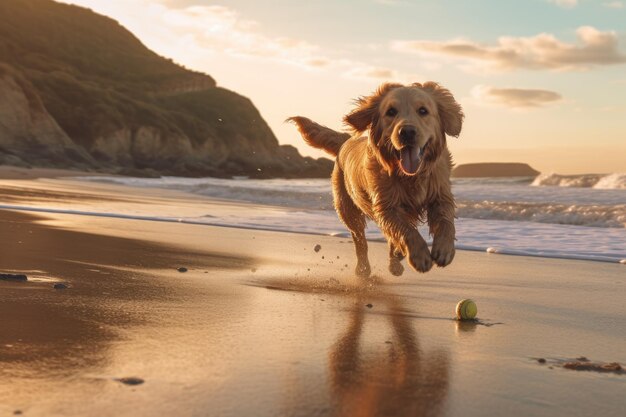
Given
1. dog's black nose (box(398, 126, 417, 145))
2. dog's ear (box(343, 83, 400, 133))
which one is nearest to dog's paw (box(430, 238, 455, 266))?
dog's black nose (box(398, 126, 417, 145))

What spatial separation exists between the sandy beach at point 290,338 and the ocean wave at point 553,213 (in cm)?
584

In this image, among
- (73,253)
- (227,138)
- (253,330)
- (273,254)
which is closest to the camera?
(253,330)

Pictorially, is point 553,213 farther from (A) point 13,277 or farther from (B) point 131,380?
(B) point 131,380

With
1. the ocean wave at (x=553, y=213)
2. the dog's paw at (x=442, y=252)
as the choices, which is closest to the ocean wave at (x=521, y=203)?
the ocean wave at (x=553, y=213)

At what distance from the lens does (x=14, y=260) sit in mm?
5406

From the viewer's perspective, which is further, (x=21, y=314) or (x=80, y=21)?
(x=80, y=21)

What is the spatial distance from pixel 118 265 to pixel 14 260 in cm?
73

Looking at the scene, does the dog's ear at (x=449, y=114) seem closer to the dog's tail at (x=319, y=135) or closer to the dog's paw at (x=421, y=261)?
the dog's paw at (x=421, y=261)

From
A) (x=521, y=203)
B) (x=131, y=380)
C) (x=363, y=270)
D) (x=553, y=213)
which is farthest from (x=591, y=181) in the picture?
(x=131, y=380)

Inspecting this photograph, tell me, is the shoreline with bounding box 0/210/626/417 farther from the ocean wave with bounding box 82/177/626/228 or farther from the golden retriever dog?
the ocean wave with bounding box 82/177/626/228

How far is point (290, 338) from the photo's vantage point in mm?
3393

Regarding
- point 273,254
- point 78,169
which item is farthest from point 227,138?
point 273,254

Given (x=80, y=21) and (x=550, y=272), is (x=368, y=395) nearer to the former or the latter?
(x=550, y=272)

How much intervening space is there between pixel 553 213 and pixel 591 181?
22.2m
